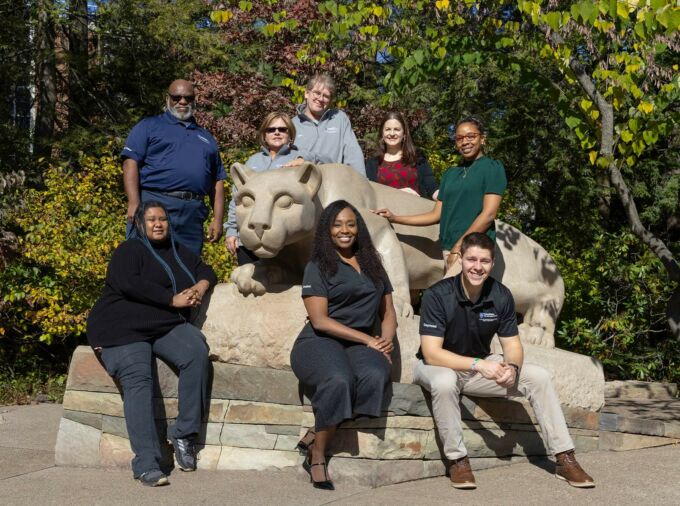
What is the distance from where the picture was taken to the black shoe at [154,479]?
4161 millimetres

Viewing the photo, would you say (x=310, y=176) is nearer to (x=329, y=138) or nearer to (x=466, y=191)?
(x=329, y=138)

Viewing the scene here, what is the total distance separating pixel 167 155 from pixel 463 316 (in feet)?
7.61

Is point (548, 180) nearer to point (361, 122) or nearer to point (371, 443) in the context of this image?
point (361, 122)

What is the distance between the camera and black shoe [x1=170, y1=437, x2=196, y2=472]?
447 centimetres

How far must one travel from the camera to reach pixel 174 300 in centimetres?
459

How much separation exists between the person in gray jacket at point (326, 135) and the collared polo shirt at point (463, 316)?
1441 millimetres

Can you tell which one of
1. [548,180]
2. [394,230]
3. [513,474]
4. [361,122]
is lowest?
[513,474]

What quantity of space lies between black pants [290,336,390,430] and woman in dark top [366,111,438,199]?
1.75 m

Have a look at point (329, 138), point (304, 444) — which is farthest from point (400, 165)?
point (304, 444)

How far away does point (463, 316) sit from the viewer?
14.3ft

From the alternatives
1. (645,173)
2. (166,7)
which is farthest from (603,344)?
(166,7)

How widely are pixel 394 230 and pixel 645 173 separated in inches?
220

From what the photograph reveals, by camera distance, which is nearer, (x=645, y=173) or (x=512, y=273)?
(x=512, y=273)

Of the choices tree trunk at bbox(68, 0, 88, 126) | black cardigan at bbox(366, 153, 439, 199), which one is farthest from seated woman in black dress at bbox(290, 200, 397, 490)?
tree trunk at bbox(68, 0, 88, 126)
